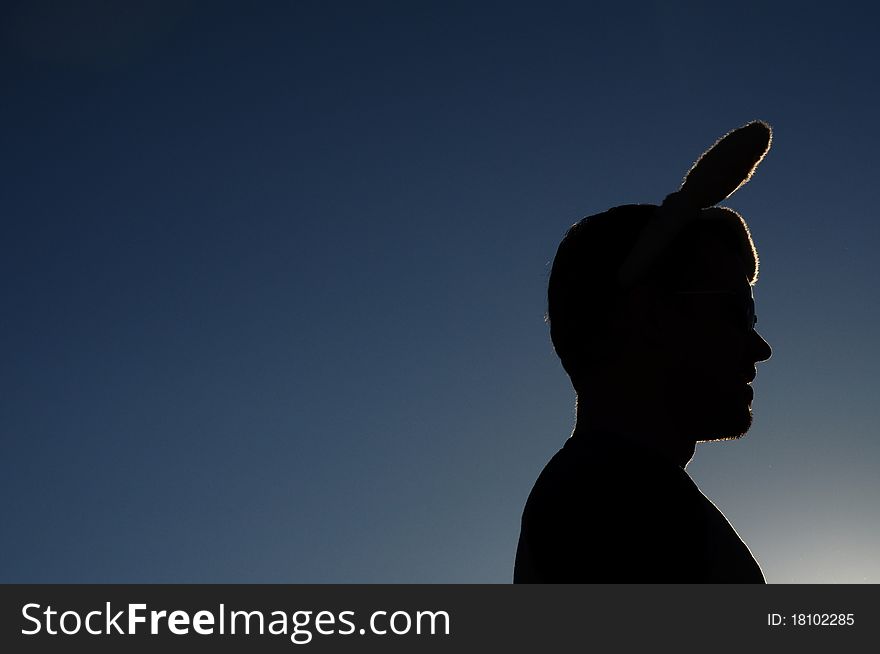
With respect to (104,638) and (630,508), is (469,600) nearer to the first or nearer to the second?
(630,508)

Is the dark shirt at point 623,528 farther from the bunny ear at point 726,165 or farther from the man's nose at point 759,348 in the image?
the bunny ear at point 726,165

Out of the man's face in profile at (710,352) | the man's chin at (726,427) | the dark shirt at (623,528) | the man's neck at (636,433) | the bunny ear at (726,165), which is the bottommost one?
the dark shirt at (623,528)

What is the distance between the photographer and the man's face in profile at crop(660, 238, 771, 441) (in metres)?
2.48

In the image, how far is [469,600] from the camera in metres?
2.44

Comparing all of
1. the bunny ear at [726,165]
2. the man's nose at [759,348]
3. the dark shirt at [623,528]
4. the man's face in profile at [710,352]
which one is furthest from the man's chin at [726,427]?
the bunny ear at [726,165]

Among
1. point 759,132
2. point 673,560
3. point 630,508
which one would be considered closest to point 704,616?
point 673,560

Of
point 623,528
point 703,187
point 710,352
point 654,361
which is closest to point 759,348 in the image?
point 710,352

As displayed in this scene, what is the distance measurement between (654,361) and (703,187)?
Result: 2.24 ft

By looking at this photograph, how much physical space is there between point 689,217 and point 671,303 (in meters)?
0.33

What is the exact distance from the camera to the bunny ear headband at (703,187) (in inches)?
97.8

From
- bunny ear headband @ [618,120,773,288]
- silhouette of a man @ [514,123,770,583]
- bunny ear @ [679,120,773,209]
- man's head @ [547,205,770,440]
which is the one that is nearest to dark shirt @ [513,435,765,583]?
silhouette of a man @ [514,123,770,583]

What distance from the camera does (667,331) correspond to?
248cm

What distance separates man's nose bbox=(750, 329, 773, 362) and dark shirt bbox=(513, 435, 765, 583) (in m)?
0.68

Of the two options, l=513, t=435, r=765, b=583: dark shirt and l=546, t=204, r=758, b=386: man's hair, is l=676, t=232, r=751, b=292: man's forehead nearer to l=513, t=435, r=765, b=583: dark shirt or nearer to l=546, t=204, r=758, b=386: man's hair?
l=546, t=204, r=758, b=386: man's hair
